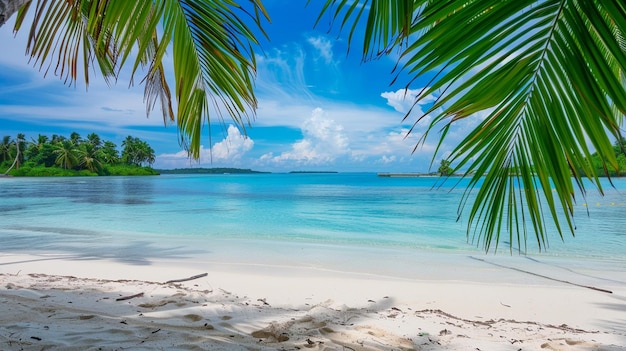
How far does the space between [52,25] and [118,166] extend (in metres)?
82.3

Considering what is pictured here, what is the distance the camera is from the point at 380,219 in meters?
13.9

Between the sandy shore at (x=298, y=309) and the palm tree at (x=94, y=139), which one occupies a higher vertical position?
the palm tree at (x=94, y=139)

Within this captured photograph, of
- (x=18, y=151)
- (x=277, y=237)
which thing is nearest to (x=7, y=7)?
(x=277, y=237)

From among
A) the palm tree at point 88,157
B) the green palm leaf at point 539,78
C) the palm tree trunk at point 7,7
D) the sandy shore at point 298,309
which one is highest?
the palm tree at point 88,157

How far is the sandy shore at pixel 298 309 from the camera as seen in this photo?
2.14m

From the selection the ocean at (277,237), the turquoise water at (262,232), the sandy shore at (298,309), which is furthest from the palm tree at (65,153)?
the sandy shore at (298,309)

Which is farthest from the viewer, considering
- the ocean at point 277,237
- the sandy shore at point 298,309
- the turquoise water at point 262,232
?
the turquoise water at point 262,232

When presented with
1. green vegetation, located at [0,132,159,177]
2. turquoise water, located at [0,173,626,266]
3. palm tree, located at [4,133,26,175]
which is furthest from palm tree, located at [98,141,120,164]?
turquoise water, located at [0,173,626,266]

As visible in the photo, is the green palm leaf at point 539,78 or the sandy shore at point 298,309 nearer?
the green palm leaf at point 539,78

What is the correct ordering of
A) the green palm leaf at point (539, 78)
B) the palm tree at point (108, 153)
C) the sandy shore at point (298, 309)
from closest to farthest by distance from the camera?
1. the green palm leaf at point (539, 78)
2. the sandy shore at point (298, 309)
3. the palm tree at point (108, 153)

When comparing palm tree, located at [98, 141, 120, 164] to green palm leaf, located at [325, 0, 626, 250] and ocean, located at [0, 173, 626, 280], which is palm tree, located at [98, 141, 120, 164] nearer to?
ocean, located at [0, 173, 626, 280]

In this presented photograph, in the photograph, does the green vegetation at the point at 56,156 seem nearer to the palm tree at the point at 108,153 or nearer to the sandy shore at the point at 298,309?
the palm tree at the point at 108,153

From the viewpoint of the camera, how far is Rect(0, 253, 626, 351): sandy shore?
2.14 metres

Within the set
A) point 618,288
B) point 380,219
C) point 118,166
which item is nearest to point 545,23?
point 618,288
